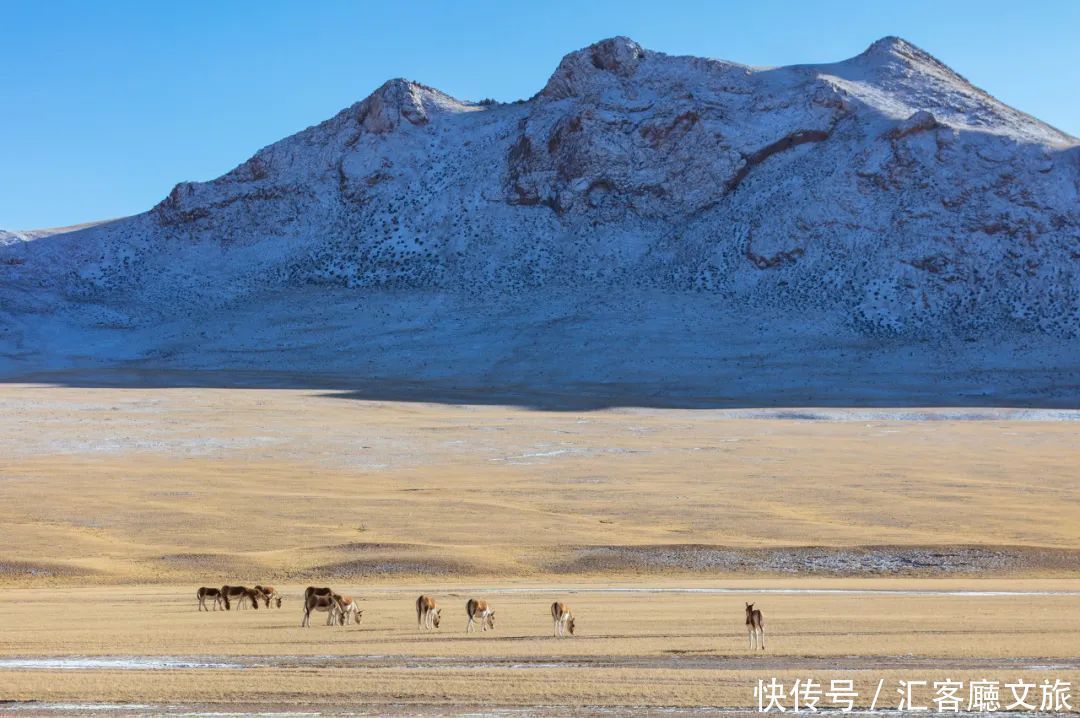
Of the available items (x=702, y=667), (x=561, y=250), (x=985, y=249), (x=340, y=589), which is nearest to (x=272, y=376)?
(x=561, y=250)


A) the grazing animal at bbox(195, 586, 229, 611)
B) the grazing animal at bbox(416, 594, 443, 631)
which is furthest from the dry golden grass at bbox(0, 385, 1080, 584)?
the grazing animal at bbox(416, 594, 443, 631)

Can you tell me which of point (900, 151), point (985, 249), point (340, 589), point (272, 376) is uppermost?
point (900, 151)

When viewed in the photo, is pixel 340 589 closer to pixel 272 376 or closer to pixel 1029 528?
pixel 1029 528

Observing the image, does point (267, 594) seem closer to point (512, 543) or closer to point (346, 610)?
point (346, 610)

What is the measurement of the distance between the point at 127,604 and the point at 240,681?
28.6 ft

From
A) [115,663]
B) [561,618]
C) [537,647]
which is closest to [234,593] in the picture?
[115,663]

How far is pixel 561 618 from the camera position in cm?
1700

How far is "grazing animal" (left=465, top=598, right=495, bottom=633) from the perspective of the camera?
58.1 ft

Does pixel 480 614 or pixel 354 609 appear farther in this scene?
pixel 354 609

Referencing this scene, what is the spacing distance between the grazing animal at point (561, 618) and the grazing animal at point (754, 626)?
2331 millimetres

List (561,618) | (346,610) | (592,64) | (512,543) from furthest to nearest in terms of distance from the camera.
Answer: (592,64) < (512,543) < (346,610) < (561,618)

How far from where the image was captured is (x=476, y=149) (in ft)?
389

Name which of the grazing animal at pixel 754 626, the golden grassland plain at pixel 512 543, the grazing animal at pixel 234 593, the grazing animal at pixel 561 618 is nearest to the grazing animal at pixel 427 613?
the golden grassland plain at pixel 512 543

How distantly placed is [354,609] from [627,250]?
89.6 m
